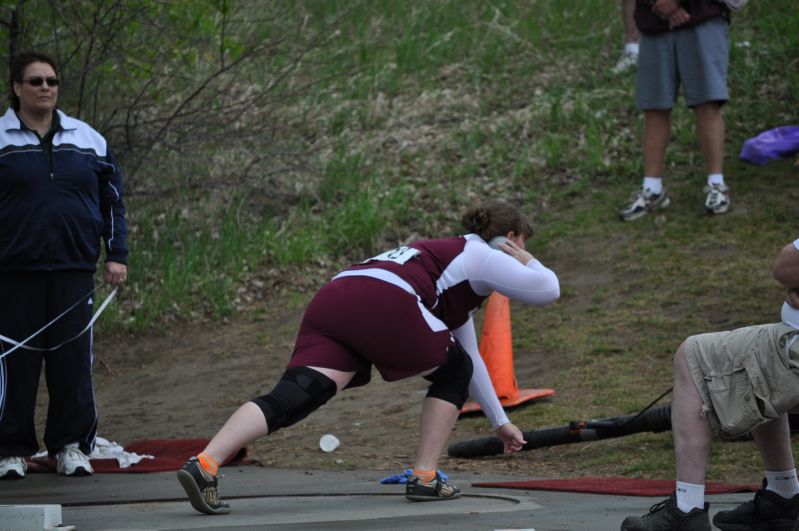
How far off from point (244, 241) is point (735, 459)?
708 cm

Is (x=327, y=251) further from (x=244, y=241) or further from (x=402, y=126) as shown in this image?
(x=402, y=126)

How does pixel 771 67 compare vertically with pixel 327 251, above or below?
above

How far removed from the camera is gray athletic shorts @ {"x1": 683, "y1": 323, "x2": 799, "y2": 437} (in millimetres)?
4289

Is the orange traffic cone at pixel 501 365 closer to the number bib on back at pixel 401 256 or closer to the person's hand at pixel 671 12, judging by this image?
the number bib on back at pixel 401 256

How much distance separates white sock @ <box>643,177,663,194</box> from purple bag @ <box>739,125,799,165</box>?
1.20 metres

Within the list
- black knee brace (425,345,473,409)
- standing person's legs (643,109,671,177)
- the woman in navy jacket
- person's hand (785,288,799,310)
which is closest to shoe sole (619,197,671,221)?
standing person's legs (643,109,671,177)

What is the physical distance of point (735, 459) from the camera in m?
6.55

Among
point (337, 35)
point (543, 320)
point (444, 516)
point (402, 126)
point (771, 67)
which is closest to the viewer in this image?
point (444, 516)

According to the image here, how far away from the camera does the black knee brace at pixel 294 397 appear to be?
499 cm

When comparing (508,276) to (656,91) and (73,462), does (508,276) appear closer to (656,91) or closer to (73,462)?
(73,462)

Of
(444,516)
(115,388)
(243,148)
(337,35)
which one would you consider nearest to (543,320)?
(115,388)

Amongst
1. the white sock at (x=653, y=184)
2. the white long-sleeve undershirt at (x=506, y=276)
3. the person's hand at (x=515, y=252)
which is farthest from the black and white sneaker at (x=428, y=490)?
the white sock at (x=653, y=184)

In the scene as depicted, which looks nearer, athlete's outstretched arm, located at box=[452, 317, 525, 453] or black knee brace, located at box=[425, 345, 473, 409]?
black knee brace, located at box=[425, 345, 473, 409]

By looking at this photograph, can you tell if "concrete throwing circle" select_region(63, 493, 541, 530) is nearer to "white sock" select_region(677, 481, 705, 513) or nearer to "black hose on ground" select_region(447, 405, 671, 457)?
"white sock" select_region(677, 481, 705, 513)
